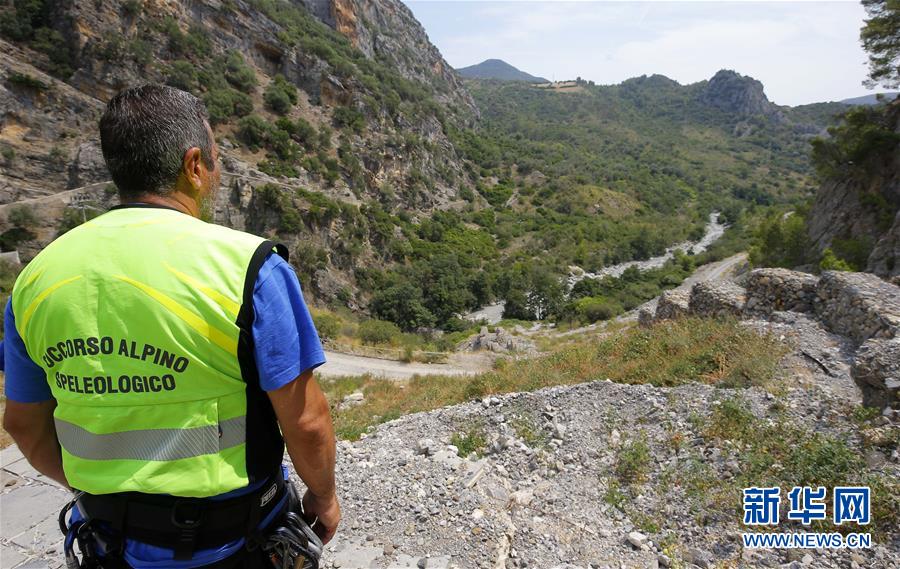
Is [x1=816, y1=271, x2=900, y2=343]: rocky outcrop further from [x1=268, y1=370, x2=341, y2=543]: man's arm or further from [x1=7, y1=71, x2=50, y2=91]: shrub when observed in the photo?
[x1=7, y1=71, x2=50, y2=91]: shrub

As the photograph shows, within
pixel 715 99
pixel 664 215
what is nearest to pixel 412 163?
pixel 664 215

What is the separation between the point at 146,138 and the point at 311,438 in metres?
1.03

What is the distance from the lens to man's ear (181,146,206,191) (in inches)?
54.8

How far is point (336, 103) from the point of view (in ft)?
137

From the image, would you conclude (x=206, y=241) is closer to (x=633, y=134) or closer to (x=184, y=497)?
(x=184, y=497)

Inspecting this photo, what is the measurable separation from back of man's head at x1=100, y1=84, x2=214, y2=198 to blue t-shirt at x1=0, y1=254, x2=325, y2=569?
1.47 feet

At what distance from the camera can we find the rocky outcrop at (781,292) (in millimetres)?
8312

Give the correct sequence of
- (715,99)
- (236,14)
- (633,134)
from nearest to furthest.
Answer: (236,14), (633,134), (715,99)

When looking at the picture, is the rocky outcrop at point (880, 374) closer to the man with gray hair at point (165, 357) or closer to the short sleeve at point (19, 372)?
the man with gray hair at point (165, 357)

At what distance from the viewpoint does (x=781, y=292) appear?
8500 mm

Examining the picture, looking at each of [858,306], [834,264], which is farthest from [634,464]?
[834,264]

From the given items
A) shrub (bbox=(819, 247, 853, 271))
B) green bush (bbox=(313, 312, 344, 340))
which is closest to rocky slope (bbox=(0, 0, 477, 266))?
green bush (bbox=(313, 312, 344, 340))

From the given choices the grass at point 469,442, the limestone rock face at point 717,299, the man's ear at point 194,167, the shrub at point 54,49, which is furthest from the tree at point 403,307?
the man's ear at point 194,167

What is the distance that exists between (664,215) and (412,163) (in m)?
43.0
